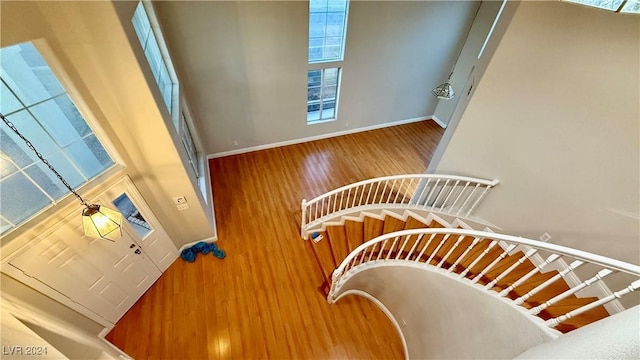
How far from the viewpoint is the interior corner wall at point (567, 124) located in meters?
1.95

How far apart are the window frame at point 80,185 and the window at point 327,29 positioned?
165 inches

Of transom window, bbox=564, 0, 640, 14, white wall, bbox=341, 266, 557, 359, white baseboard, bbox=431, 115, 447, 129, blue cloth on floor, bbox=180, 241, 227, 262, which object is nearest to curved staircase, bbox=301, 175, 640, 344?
white wall, bbox=341, 266, 557, 359

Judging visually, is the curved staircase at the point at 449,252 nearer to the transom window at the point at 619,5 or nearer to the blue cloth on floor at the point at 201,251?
the transom window at the point at 619,5

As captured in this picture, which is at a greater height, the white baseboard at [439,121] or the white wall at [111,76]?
the white wall at [111,76]

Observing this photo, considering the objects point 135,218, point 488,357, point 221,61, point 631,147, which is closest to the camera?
point 631,147

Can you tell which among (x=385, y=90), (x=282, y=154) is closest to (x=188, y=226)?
(x=282, y=154)

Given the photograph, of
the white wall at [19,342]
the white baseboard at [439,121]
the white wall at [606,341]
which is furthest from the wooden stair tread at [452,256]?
the white baseboard at [439,121]

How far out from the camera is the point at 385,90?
6.62 meters

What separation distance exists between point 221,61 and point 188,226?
316 cm

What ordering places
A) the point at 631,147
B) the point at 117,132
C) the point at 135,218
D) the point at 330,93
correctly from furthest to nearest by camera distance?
the point at 330,93 → the point at 135,218 → the point at 117,132 → the point at 631,147

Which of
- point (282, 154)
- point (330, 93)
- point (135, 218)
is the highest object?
point (330, 93)

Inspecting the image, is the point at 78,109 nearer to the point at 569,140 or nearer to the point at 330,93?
the point at 569,140

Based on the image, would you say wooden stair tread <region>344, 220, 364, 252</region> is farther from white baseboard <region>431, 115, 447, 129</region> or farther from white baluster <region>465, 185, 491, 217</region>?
white baseboard <region>431, 115, 447, 129</region>

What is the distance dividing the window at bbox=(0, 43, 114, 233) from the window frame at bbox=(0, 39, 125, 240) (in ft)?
0.10
